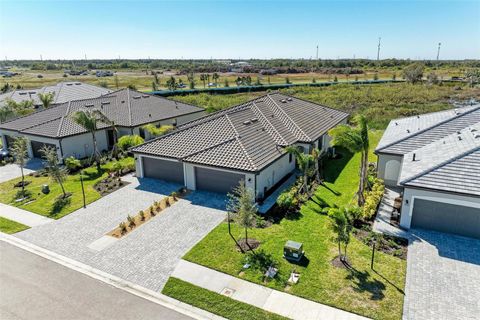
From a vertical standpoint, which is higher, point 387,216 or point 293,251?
point 293,251

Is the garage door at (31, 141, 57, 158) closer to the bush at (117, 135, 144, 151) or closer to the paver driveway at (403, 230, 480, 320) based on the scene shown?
the bush at (117, 135, 144, 151)

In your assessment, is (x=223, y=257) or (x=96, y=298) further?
(x=223, y=257)

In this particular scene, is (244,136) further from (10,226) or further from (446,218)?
(10,226)

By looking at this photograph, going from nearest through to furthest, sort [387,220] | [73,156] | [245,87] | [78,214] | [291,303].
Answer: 1. [291,303]
2. [387,220]
3. [78,214]
4. [73,156]
5. [245,87]

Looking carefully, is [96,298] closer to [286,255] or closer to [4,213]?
[286,255]

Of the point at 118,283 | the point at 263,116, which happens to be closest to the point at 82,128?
the point at 263,116

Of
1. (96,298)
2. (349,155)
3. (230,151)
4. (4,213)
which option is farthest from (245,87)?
(96,298)

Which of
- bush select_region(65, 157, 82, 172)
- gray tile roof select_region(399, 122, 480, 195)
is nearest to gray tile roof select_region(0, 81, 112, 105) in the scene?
bush select_region(65, 157, 82, 172)
